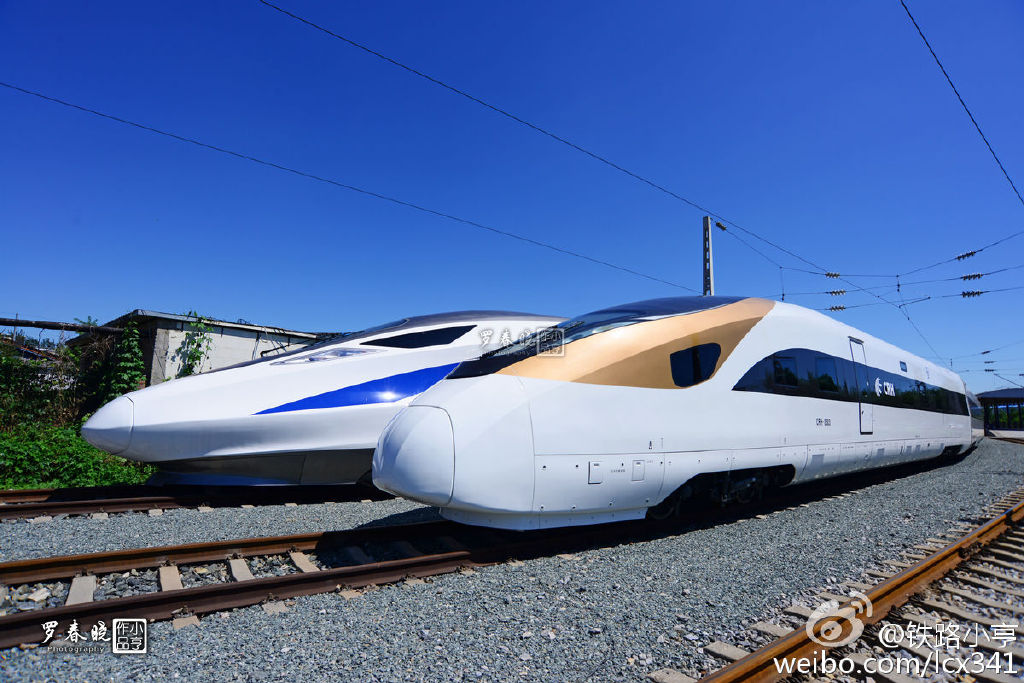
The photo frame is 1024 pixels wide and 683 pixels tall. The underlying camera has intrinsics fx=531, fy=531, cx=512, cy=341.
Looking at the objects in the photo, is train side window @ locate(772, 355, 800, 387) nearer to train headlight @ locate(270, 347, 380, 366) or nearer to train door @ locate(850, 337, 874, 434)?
train door @ locate(850, 337, 874, 434)

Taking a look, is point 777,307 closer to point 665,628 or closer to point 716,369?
point 716,369

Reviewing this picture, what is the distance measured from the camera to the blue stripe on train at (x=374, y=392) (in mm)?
7062

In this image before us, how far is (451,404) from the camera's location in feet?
14.5

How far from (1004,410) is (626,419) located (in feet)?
211

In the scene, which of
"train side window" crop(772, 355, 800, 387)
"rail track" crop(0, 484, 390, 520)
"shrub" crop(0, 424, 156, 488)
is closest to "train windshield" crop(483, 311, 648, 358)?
"train side window" crop(772, 355, 800, 387)

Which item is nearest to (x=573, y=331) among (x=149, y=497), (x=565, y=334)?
(x=565, y=334)

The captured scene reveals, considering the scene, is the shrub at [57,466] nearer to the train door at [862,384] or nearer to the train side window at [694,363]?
the train side window at [694,363]

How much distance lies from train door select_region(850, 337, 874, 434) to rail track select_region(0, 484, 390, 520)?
7.53 metres

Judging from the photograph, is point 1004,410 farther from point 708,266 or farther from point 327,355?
point 327,355

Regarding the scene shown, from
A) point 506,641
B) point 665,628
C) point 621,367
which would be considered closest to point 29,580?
point 506,641

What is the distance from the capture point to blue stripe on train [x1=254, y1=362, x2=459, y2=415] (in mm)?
7062

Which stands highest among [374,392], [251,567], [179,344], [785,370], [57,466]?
[179,344]

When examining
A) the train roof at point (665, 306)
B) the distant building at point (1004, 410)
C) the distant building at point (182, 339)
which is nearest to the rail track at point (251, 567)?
the train roof at point (665, 306)

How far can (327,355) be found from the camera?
7691 mm
